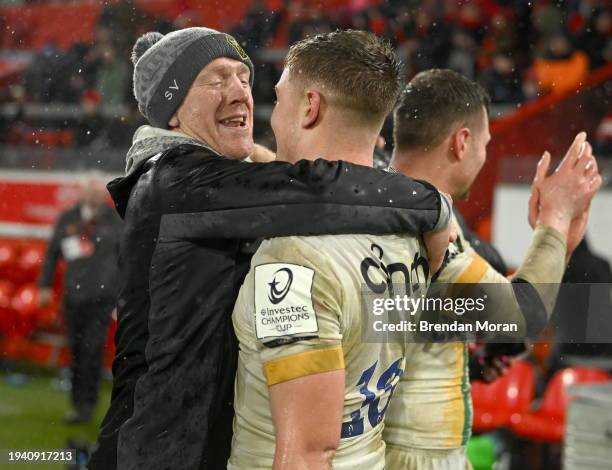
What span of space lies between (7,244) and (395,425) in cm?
648

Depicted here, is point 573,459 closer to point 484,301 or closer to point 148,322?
point 484,301

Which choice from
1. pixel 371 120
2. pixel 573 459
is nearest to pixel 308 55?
pixel 371 120

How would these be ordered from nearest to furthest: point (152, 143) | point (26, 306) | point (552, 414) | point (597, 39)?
point (152, 143), point (552, 414), point (597, 39), point (26, 306)

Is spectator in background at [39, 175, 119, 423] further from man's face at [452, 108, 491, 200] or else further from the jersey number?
the jersey number

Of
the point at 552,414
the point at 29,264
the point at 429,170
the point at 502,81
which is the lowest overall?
the point at 552,414

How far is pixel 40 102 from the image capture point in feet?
20.3

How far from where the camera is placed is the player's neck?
2.31 metres

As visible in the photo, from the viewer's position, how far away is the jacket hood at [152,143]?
1.91 meters

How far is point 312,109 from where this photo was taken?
174cm

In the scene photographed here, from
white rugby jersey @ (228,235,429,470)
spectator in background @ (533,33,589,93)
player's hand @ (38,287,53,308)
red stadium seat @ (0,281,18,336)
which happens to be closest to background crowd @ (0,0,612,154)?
spectator in background @ (533,33,589,93)

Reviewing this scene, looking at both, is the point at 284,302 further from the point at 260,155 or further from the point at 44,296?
the point at 44,296

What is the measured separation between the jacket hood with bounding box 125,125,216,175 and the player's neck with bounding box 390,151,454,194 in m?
0.58

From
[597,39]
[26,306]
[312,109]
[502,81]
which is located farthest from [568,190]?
[26,306]

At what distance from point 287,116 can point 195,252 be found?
1.02ft
